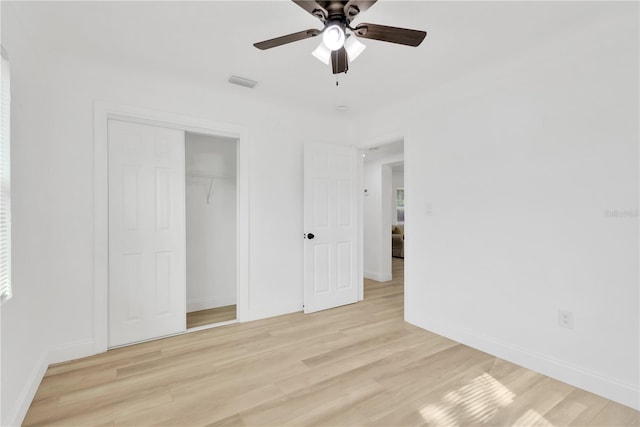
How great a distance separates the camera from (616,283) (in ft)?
6.52

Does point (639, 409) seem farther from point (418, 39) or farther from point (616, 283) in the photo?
point (418, 39)

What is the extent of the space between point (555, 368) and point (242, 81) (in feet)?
11.5

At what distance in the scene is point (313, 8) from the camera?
1547 millimetres

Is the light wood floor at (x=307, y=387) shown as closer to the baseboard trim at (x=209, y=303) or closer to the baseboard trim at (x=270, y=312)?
the baseboard trim at (x=270, y=312)

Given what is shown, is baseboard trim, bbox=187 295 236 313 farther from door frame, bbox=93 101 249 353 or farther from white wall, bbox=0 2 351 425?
door frame, bbox=93 101 249 353

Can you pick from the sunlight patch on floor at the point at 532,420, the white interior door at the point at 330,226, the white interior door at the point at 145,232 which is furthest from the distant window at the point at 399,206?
the sunlight patch on floor at the point at 532,420

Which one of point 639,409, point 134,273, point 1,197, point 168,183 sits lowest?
point 639,409

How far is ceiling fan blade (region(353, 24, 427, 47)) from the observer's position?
1.65 m

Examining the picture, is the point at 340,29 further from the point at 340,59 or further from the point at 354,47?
the point at 354,47

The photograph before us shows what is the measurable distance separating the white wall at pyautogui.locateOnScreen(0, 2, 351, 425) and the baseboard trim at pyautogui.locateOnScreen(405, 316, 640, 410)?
1891 mm

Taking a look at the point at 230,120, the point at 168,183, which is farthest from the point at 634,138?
the point at 168,183

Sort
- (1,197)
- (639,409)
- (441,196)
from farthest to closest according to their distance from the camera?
(441,196) → (639,409) → (1,197)

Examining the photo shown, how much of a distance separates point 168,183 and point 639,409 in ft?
12.8

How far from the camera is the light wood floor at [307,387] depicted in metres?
1.81
